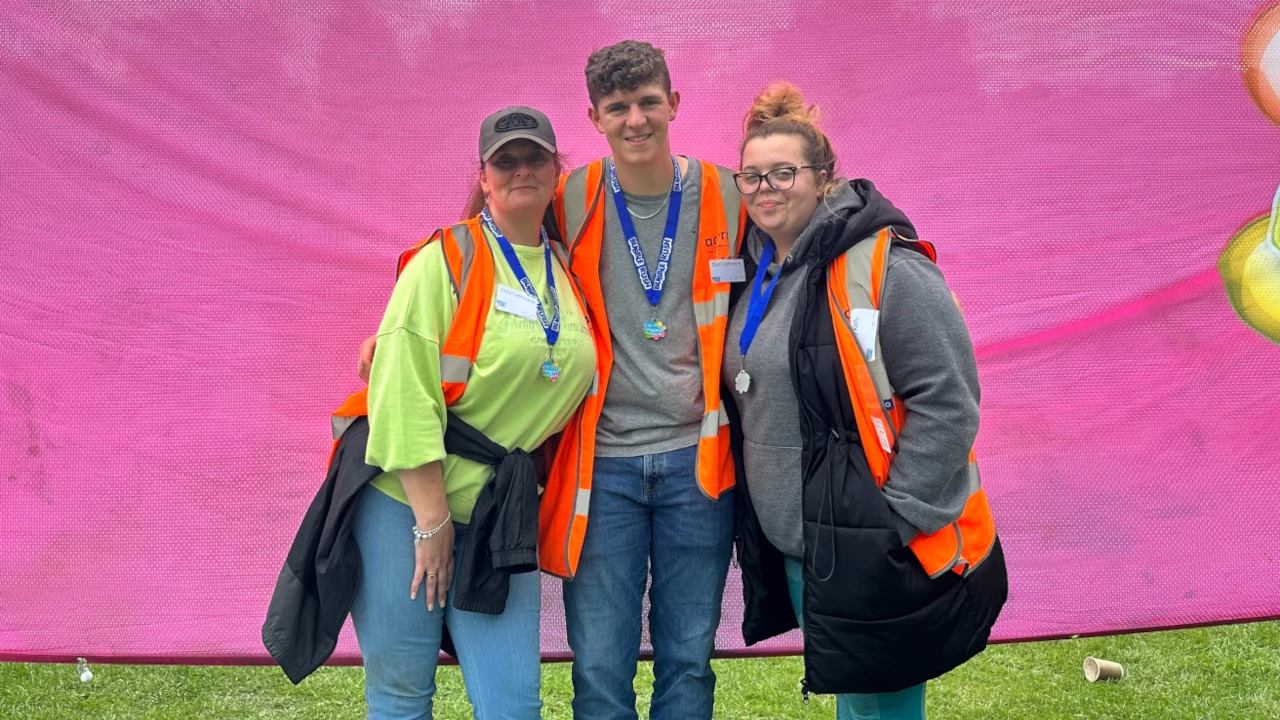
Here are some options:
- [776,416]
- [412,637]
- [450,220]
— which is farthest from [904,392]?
[450,220]

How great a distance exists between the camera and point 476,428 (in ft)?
7.23

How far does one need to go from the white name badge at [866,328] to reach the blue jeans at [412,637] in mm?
890

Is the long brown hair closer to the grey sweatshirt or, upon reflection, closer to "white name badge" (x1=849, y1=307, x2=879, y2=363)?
the grey sweatshirt

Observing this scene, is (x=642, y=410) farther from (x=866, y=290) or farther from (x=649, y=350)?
(x=866, y=290)

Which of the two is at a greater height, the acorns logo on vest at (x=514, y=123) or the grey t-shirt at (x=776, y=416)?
the acorns logo on vest at (x=514, y=123)

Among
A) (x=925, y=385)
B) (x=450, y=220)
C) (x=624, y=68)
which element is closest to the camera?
(x=925, y=385)

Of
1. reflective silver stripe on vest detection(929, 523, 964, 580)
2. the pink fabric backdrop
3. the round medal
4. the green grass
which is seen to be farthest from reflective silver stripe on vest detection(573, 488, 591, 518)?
the green grass

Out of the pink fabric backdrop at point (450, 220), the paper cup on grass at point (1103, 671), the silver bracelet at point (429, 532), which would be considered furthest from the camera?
the paper cup on grass at point (1103, 671)

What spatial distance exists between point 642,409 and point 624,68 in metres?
0.76

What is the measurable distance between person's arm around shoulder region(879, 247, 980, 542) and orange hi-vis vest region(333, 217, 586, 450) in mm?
818

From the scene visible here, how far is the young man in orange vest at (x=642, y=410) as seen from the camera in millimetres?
2346

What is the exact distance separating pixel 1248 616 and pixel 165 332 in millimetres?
3499

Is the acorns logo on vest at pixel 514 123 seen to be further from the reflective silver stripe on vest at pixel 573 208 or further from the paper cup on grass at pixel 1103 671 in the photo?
the paper cup on grass at pixel 1103 671

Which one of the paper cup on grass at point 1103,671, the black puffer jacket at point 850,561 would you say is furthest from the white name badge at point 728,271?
the paper cup on grass at point 1103,671
